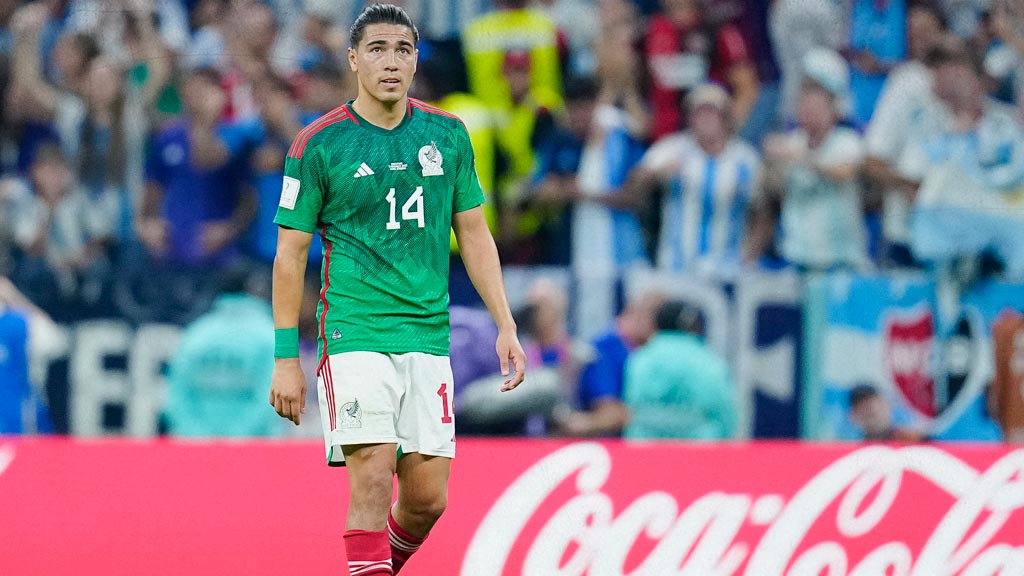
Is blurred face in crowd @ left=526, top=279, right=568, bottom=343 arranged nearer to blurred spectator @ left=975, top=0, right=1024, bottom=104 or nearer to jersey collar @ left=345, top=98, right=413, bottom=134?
blurred spectator @ left=975, top=0, right=1024, bottom=104

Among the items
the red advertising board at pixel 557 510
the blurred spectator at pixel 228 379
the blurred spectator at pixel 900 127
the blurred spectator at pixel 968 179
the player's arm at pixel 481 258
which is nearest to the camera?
the player's arm at pixel 481 258

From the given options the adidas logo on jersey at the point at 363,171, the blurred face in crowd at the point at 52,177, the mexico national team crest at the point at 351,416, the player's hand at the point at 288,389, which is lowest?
the mexico national team crest at the point at 351,416

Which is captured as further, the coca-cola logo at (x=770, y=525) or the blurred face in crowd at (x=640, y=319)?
the blurred face in crowd at (x=640, y=319)

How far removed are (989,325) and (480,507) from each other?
4126 mm

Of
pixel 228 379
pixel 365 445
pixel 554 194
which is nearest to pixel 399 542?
pixel 365 445

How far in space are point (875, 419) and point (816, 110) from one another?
1.90 metres

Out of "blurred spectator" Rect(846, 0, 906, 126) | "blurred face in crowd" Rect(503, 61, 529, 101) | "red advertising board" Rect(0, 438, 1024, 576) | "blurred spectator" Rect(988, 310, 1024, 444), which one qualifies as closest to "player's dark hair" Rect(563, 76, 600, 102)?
"blurred face in crowd" Rect(503, 61, 529, 101)

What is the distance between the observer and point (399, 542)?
181 inches

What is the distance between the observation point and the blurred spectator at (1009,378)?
8078 mm

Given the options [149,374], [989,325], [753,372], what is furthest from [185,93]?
[989,325]

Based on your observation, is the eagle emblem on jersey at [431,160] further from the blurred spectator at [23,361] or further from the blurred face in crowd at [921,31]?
the blurred face in crowd at [921,31]

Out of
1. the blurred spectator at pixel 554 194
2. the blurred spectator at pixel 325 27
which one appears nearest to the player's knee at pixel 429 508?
the blurred spectator at pixel 554 194

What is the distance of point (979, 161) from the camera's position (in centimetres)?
841

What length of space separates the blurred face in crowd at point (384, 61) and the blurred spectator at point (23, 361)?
4661mm
